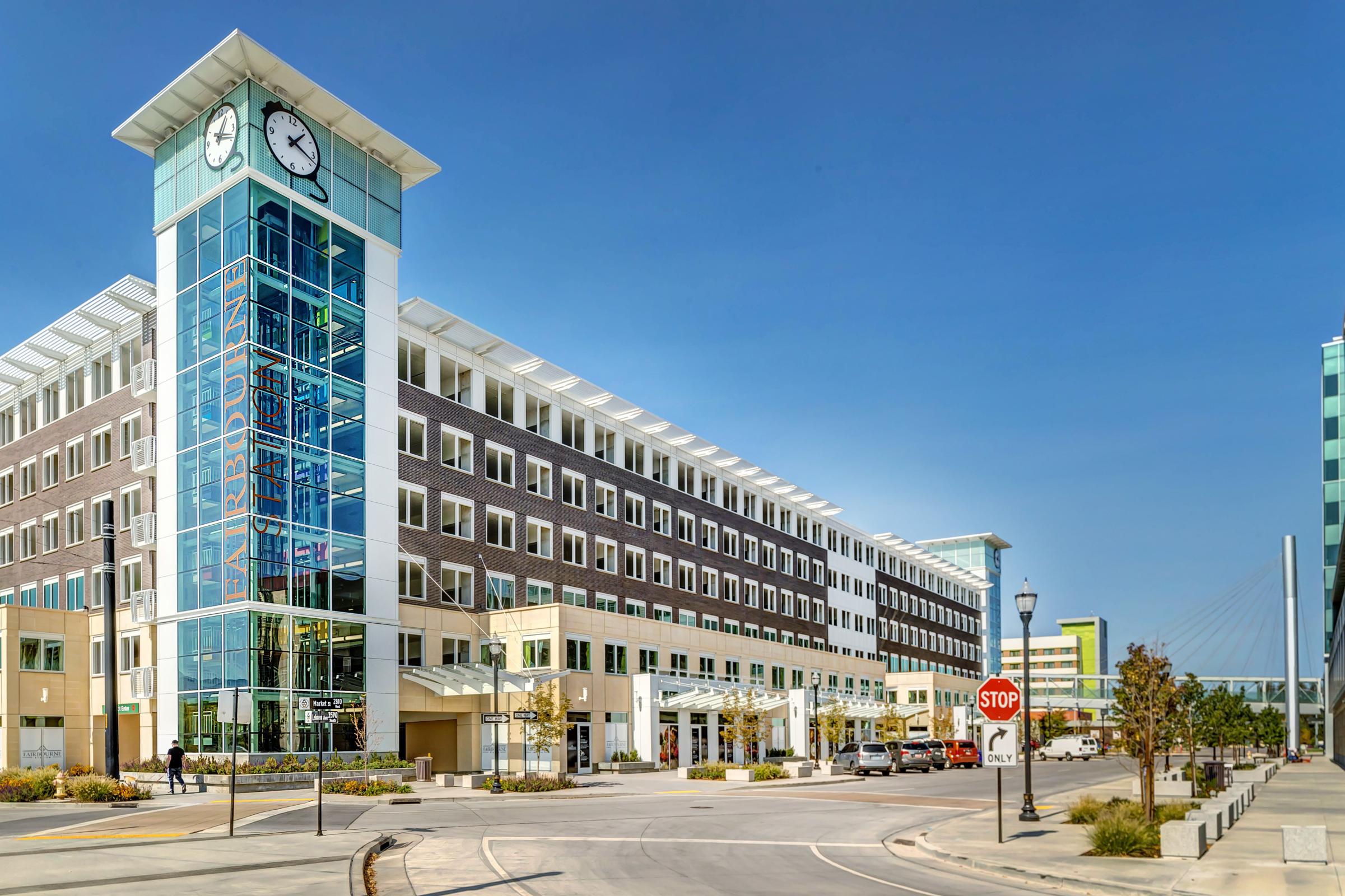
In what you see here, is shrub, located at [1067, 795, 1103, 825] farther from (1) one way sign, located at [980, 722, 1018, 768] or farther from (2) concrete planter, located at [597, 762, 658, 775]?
(2) concrete planter, located at [597, 762, 658, 775]

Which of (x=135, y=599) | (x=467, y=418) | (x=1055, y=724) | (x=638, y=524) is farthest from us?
(x=1055, y=724)

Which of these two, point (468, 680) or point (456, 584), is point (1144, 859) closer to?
point (468, 680)

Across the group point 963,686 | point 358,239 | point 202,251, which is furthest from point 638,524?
→ point 963,686

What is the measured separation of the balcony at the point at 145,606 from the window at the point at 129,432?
6848 millimetres

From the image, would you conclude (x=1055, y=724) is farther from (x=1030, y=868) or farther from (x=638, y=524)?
(x=1030, y=868)

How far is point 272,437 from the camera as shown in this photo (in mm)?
45125

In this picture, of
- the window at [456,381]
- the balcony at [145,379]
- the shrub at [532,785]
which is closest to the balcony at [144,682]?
the balcony at [145,379]

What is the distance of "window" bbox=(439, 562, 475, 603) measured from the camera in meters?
53.8

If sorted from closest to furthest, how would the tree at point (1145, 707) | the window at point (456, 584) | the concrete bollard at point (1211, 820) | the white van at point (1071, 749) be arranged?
the concrete bollard at point (1211, 820), the tree at point (1145, 707), the window at point (456, 584), the white van at point (1071, 749)

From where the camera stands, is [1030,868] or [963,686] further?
[963,686]

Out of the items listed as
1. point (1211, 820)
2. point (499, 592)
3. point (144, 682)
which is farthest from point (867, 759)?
point (1211, 820)

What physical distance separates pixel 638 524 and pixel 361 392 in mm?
23630

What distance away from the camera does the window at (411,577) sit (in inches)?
2021

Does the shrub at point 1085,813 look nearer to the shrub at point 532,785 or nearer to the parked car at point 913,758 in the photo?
the shrub at point 532,785
